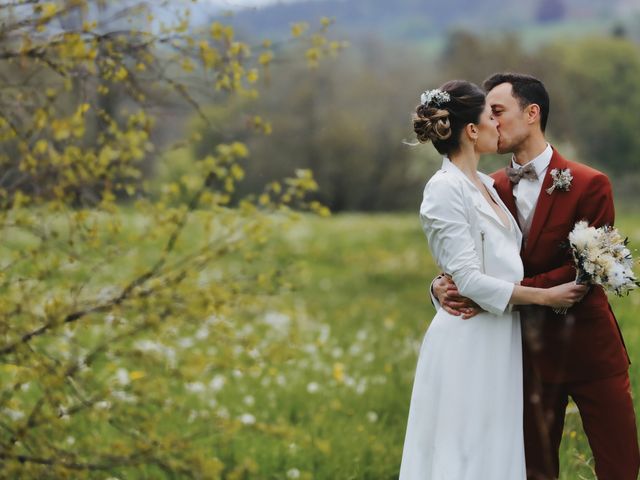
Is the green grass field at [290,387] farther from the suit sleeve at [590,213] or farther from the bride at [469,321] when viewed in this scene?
the suit sleeve at [590,213]

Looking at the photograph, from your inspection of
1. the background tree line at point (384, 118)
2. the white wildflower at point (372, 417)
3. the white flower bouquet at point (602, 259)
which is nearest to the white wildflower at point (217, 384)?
the white wildflower at point (372, 417)

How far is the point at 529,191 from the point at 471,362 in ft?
2.71

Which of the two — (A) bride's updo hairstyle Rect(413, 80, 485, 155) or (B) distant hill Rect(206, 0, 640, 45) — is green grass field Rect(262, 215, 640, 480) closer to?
(A) bride's updo hairstyle Rect(413, 80, 485, 155)

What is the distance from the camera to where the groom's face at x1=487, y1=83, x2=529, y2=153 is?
3.82 meters

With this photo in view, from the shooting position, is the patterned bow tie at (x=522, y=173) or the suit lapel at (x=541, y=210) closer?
the suit lapel at (x=541, y=210)

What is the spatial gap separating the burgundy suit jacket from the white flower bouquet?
207mm

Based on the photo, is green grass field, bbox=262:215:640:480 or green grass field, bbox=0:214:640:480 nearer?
green grass field, bbox=0:214:640:480

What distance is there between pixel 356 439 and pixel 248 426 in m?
2.53

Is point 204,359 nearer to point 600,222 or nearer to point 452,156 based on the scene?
point 452,156

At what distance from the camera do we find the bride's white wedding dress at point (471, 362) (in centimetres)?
349

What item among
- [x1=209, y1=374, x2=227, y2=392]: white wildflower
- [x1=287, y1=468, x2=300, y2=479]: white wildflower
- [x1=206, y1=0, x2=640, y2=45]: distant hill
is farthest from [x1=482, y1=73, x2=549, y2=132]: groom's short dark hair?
[x1=206, y1=0, x2=640, y2=45]: distant hill

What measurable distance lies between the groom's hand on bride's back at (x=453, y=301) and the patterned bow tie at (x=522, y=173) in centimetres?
55

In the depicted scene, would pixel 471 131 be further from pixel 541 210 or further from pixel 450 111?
pixel 541 210

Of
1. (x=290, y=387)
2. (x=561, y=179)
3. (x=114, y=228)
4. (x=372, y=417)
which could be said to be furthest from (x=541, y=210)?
(x=290, y=387)
